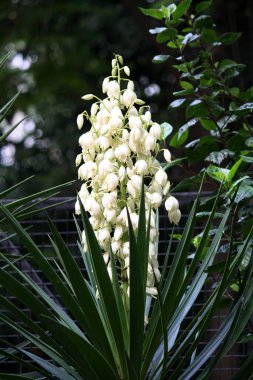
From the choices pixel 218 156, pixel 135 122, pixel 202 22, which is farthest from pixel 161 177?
pixel 202 22

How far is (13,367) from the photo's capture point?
11.1 ft

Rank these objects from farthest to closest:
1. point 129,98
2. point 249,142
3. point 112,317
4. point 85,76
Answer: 1. point 85,76
2. point 249,142
3. point 129,98
4. point 112,317

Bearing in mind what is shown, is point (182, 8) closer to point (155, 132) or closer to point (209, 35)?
point (209, 35)

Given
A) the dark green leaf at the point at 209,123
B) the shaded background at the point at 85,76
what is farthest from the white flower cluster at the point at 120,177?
the shaded background at the point at 85,76

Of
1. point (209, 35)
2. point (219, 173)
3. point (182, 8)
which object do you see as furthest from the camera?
point (209, 35)

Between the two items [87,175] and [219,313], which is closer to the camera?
[87,175]

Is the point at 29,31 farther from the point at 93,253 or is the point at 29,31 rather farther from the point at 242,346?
the point at 93,253

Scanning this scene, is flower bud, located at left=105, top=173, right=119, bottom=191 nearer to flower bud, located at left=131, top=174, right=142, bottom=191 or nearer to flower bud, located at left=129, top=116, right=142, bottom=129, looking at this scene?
flower bud, located at left=131, top=174, right=142, bottom=191


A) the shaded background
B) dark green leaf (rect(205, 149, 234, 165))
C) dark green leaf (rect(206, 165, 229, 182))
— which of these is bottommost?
the shaded background

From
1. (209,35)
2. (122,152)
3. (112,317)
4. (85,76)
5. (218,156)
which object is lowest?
(85,76)

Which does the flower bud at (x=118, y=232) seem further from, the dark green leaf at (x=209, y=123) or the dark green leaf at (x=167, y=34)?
the dark green leaf at (x=167, y=34)

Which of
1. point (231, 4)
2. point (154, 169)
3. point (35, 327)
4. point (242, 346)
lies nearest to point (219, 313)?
point (242, 346)

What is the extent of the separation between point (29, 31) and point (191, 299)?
269cm

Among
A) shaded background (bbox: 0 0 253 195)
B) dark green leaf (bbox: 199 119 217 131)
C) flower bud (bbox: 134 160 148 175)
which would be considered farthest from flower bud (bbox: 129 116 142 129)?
shaded background (bbox: 0 0 253 195)
